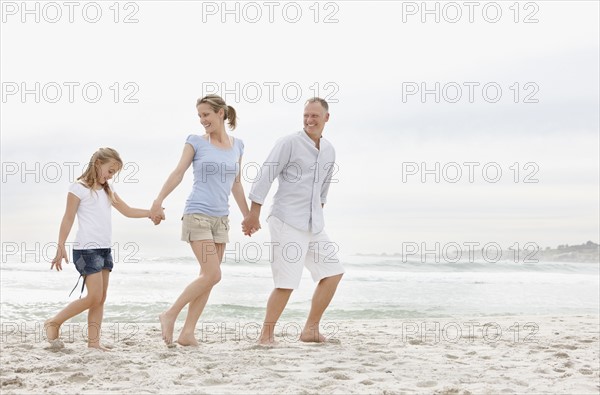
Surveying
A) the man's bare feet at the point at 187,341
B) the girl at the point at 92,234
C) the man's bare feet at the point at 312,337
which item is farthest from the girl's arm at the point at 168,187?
the man's bare feet at the point at 312,337

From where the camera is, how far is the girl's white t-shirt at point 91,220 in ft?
14.5

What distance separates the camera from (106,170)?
4562 millimetres

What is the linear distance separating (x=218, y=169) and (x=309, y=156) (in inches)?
29.2

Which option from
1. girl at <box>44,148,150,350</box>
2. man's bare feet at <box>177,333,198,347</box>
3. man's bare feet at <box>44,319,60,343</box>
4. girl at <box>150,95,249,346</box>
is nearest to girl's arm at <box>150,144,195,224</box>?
girl at <box>150,95,249,346</box>

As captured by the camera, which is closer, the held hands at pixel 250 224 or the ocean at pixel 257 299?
the held hands at pixel 250 224

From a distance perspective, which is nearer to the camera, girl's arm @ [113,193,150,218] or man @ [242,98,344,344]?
girl's arm @ [113,193,150,218]

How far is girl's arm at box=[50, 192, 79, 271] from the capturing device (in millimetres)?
4398

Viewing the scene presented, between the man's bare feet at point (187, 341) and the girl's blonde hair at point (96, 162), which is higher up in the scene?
the girl's blonde hair at point (96, 162)

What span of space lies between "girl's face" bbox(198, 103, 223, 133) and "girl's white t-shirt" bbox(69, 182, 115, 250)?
3.00 ft

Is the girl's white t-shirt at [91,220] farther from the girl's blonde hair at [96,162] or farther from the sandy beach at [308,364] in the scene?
the sandy beach at [308,364]

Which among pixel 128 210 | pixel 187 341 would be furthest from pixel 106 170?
pixel 187 341

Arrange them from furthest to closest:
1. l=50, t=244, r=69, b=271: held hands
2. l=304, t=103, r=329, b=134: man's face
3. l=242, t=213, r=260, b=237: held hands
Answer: l=304, t=103, r=329, b=134: man's face, l=242, t=213, r=260, b=237: held hands, l=50, t=244, r=69, b=271: held hands

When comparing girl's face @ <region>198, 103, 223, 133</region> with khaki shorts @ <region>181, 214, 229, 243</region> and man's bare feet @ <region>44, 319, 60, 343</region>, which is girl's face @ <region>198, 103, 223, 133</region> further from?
man's bare feet @ <region>44, 319, 60, 343</region>

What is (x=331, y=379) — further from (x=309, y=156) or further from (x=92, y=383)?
(x=309, y=156)
